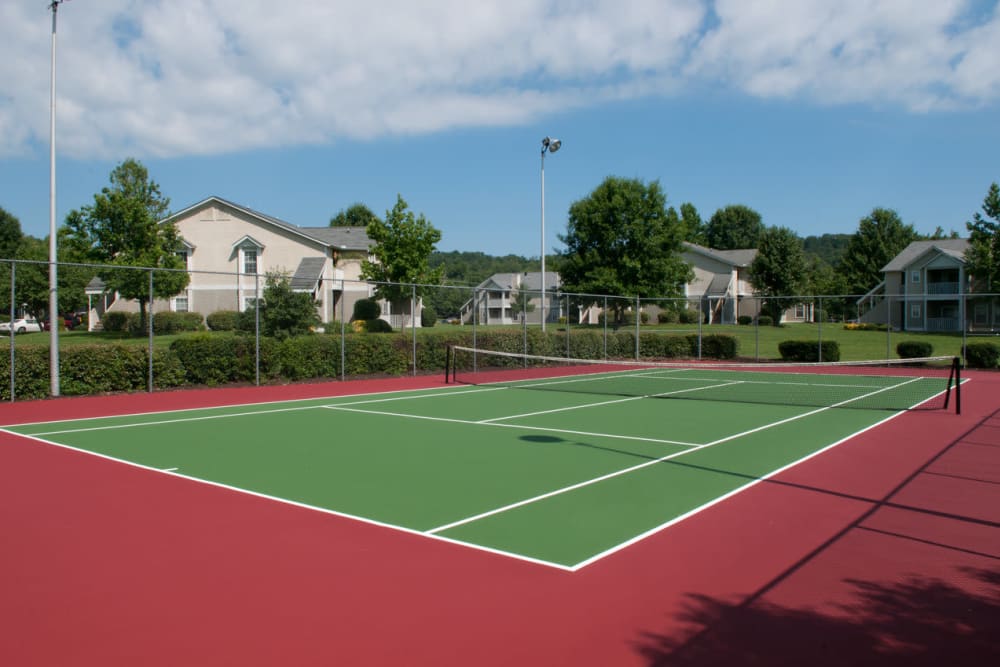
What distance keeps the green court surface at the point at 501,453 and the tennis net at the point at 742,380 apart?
52 cm

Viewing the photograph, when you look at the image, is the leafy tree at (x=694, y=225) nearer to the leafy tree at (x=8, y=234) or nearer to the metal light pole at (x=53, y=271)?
the leafy tree at (x=8, y=234)

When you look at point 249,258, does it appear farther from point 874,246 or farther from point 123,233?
point 874,246

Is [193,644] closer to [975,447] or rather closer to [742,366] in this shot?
[975,447]

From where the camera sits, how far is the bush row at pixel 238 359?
16.3 m

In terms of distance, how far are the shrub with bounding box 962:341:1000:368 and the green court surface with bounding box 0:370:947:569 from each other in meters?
10.9

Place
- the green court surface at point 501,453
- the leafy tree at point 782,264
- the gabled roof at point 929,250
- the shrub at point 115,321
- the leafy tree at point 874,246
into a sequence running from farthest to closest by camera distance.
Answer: the leafy tree at point 874,246, the leafy tree at point 782,264, the gabled roof at point 929,250, the shrub at point 115,321, the green court surface at point 501,453

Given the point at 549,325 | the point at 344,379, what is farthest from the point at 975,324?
the point at 344,379

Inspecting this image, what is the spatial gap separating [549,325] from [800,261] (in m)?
32.2

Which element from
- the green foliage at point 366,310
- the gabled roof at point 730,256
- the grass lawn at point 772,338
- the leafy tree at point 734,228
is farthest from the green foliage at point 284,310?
the leafy tree at point 734,228

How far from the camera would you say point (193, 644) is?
4.18 m

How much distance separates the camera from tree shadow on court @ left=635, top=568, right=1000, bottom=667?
4020mm

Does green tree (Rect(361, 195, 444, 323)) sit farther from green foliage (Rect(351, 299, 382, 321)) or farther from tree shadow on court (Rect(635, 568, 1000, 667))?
tree shadow on court (Rect(635, 568, 1000, 667))

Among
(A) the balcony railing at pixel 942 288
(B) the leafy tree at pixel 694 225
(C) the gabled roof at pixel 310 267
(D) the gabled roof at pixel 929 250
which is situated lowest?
(A) the balcony railing at pixel 942 288

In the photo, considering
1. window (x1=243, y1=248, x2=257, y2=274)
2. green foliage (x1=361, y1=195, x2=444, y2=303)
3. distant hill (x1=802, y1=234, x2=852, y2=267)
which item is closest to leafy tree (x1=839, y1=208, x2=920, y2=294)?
green foliage (x1=361, y1=195, x2=444, y2=303)
